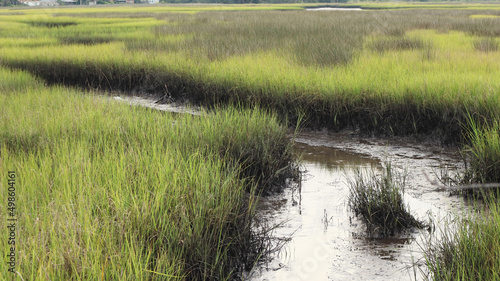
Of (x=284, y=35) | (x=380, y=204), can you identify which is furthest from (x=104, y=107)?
(x=284, y=35)

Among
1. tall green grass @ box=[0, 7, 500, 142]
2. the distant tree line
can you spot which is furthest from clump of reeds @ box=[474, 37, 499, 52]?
the distant tree line

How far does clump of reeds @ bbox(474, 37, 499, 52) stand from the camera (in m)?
9.71

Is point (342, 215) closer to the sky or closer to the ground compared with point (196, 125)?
closer to the ground

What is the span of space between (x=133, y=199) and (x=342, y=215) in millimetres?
2034

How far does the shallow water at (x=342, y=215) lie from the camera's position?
3.36 m

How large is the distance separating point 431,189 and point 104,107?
13.6ft

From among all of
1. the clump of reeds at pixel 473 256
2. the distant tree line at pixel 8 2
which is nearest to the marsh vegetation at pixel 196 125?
the clump of reeds at pixel 473 256

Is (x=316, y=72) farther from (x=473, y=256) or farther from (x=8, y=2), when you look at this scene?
(x=8, y=2)

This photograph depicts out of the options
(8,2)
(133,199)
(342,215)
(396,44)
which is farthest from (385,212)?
(8,2)

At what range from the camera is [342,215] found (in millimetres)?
4207

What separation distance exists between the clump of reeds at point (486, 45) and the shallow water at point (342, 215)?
4.84 m

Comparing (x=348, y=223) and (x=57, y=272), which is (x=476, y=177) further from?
(x=57, y=272)

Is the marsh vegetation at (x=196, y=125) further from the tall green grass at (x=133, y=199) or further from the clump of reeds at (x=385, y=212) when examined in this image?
the clump of reeds at (x=385, y=212)

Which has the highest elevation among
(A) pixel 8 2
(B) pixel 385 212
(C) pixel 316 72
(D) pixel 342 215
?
(A) pixel 8 2
